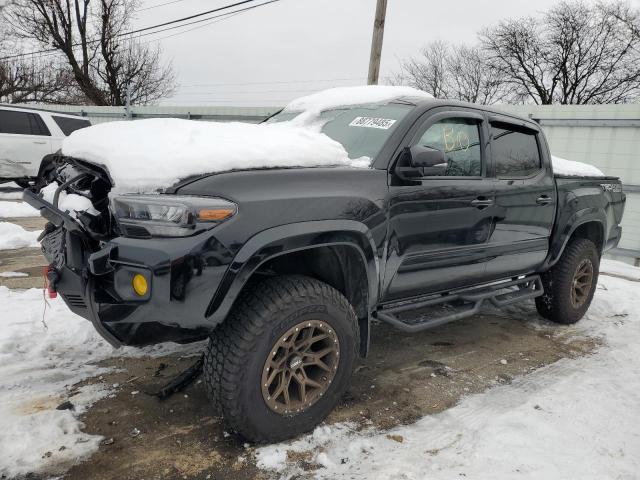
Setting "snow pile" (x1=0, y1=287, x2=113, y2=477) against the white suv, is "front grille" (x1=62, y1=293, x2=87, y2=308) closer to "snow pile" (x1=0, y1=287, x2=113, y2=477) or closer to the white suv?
"snow pile" (x1=0, y1=287, x2=113, y2=477)

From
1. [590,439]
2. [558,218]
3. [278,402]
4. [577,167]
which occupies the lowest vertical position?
[590,439]

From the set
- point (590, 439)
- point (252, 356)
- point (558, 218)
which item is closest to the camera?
point (252, 356)

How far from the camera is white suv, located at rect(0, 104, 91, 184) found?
1064cm

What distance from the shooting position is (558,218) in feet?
13.9

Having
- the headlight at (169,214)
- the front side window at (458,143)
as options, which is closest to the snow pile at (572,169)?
the front side window at (458,143)

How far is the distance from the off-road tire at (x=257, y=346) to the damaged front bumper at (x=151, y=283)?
0.48 ft

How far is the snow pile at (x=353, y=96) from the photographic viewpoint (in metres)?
3.46

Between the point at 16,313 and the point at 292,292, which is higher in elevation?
the point at 292,292

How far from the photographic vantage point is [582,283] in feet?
15.6

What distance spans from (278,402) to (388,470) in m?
0.61

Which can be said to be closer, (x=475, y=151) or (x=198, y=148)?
(x=198, y=148)

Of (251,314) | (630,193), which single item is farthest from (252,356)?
(630,193)

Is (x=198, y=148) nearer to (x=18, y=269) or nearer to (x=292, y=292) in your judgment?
(x=292, y=292)

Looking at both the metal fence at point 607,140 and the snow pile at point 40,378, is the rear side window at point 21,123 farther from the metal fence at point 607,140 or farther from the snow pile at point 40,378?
the metal fence at point 607,140
